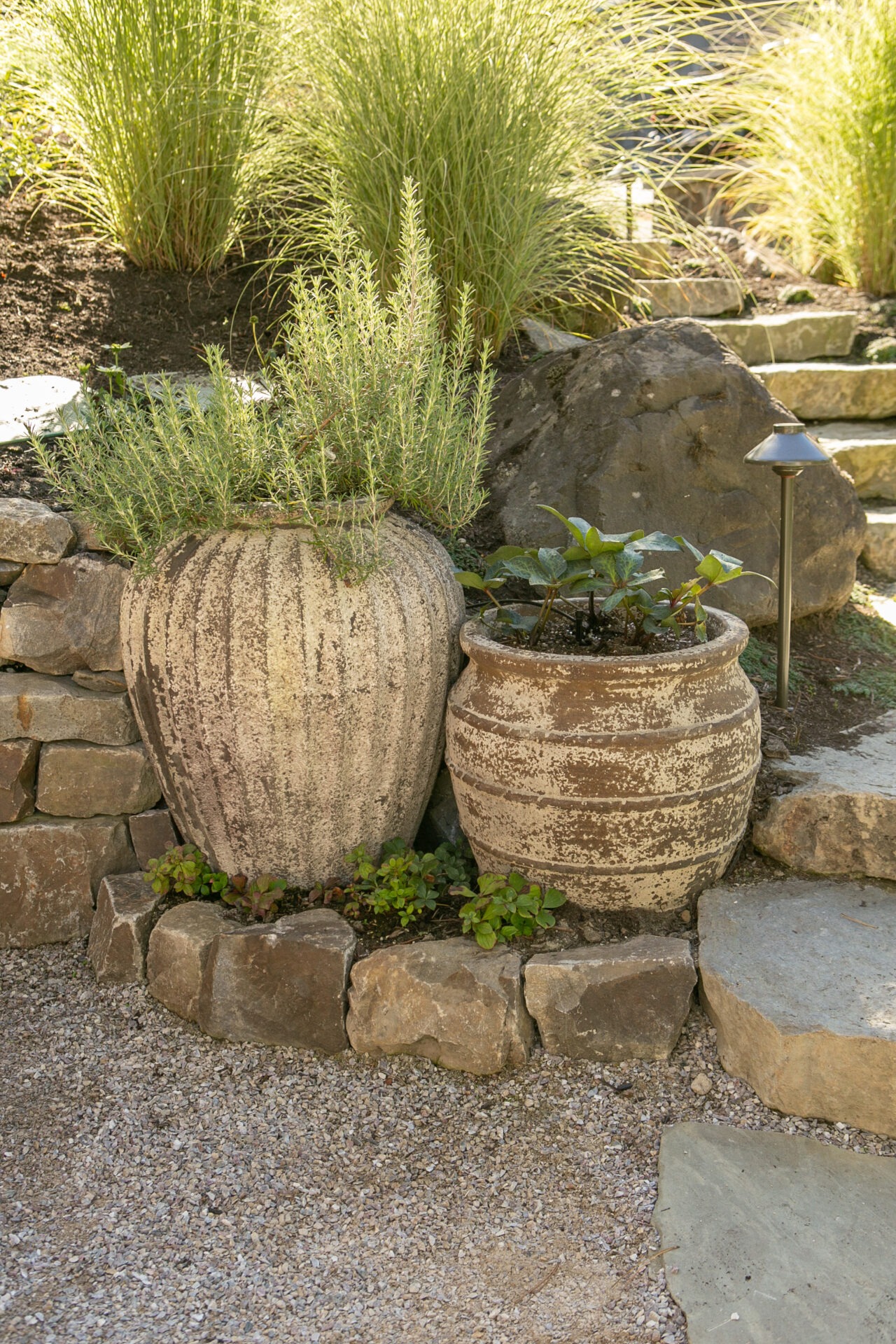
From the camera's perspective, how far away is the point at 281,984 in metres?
2.19

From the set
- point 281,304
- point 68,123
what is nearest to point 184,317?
point 281,304

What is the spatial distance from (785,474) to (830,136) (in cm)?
307

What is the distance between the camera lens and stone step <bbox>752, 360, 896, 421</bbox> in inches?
172

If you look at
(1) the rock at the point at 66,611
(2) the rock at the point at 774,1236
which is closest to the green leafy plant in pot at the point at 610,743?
(2) the rock at the point at 774,1236

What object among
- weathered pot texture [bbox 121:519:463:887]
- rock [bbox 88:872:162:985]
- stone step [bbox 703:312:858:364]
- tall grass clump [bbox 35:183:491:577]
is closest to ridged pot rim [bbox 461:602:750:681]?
weathered pot texture [bbox 121:519:463:887]

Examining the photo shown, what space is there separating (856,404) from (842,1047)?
3.18m

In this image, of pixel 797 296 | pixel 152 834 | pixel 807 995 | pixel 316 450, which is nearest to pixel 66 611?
pixel 152 834

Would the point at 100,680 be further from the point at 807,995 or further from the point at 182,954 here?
the point at 807,995

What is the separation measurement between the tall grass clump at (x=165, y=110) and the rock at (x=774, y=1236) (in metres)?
3.23

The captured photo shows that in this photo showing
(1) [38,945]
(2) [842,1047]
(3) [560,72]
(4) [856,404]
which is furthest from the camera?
(4) [856,404]

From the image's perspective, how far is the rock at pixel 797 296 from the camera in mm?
5043

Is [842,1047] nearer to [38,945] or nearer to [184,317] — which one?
[38,945]

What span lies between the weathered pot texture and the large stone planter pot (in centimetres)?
14

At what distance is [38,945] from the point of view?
8.55 feet
